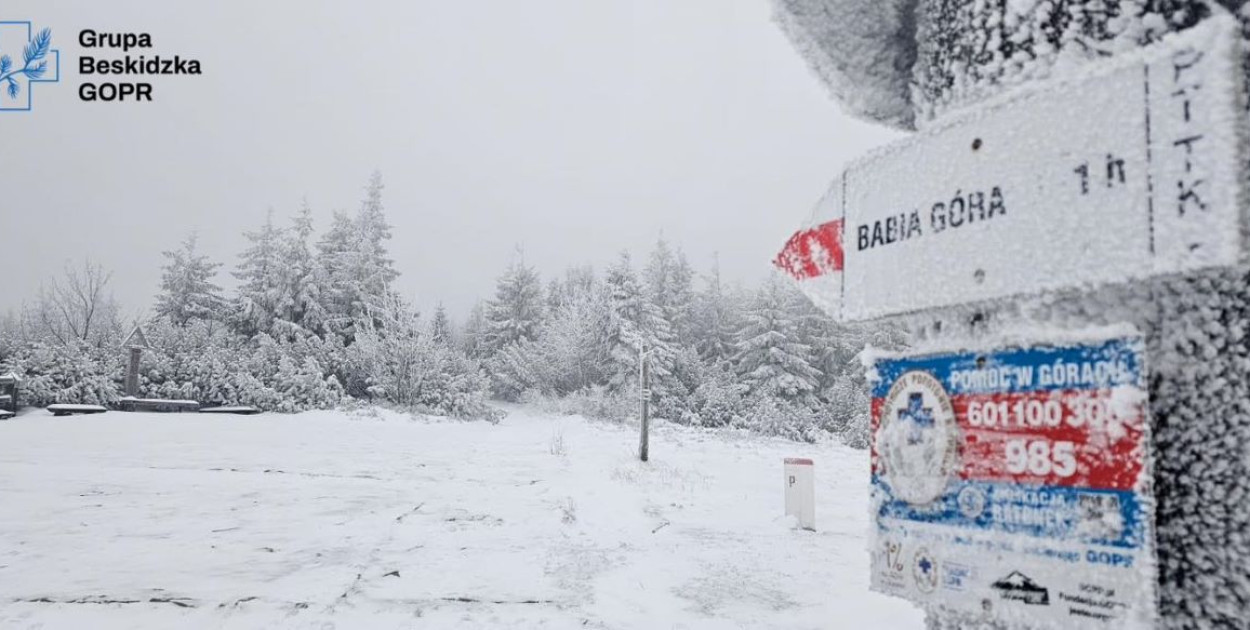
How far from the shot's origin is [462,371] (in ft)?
79.1

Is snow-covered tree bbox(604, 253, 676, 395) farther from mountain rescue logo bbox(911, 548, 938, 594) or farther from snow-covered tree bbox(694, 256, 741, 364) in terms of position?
mountain rescue logo bbox(911, 548, 938, 594)

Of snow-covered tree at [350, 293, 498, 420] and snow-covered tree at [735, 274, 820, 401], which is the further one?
snow-covered tree at [735, 274, 820, 401]

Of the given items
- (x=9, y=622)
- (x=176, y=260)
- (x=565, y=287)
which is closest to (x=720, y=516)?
(x=9, y=622)

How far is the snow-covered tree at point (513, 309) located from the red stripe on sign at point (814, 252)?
3308 cm

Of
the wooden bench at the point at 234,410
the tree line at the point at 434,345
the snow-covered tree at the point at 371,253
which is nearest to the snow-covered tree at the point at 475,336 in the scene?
the tree line at the point at 434,345

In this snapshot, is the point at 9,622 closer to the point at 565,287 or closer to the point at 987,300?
the point at 987,300

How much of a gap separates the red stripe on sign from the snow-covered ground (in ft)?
10.6

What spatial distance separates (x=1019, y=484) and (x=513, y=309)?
113 feet

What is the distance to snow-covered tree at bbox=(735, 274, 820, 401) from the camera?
2767 cm

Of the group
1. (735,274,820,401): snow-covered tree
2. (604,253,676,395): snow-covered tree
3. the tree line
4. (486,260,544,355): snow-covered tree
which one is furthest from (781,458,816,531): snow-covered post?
(486,260,544,355): snow-covered tree

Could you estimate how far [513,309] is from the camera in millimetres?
34500

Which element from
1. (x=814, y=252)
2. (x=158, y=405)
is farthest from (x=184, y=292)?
(x=814, y=252)

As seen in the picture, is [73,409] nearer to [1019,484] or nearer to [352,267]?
[352,267]

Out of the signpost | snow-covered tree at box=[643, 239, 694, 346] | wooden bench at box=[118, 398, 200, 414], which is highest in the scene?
snow-covered tree at box=[643, 239, 694, 346]
